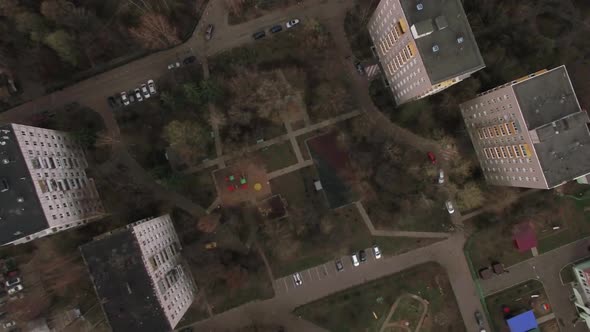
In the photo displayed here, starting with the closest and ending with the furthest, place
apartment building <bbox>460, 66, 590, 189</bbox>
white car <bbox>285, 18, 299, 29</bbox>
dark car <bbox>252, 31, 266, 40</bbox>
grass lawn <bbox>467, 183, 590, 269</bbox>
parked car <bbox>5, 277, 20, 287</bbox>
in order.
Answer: apartment building <bbox>460, 66, 590, 189</bbox>
parked car <bbox>5, 277, 20, 287</bbox>
grass lawn <bbox>467, 183, 590, 269</bbox>
dark car <bbox>252, 31, 266, 40</bbox>
white car <bbox>285, 18, 299, 29</bbox>

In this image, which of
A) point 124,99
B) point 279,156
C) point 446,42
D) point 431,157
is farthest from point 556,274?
point 124,99

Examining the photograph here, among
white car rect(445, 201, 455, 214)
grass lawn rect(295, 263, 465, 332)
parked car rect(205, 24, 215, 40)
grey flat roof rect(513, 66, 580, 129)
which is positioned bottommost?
grass lawn rect(295, 263, 465, 332)

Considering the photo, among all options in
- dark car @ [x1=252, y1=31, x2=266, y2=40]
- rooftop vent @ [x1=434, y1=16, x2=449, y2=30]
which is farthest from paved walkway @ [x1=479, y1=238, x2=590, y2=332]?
dark car @ [x1=252, y1=31, x2=266, y2=40]

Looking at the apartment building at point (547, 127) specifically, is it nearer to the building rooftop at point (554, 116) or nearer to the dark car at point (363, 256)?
the building rooftop at point (554, 116)

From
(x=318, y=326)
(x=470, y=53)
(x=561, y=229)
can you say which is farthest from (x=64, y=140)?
(x=561, y=229)

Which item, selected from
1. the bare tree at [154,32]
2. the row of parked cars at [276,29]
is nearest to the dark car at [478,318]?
the row of parked cars at [276,29]

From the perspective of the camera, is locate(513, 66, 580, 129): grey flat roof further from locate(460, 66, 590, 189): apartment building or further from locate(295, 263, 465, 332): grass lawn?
locate(295, 263, 465, 332): grass lawn

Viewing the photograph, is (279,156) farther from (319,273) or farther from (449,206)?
(449,206)
